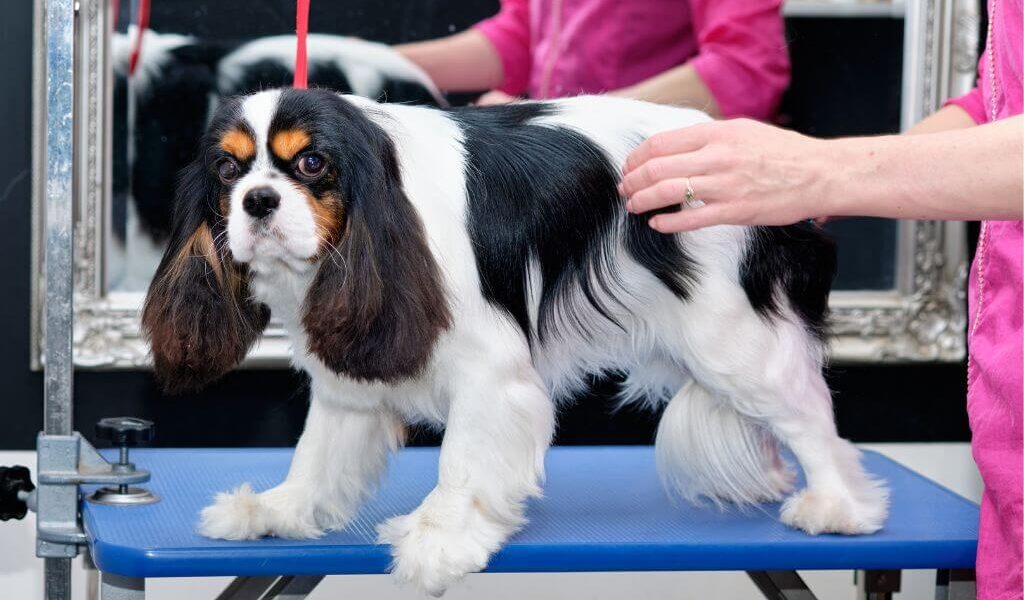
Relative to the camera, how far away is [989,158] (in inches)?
42.5

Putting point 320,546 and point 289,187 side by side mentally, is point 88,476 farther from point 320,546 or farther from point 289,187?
point 289,187

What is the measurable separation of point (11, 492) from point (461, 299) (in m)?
0.68

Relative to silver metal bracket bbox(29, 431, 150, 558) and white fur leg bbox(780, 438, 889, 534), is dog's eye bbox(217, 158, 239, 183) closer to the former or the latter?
silver metal bracket bbox(29, 431, 150, 558)

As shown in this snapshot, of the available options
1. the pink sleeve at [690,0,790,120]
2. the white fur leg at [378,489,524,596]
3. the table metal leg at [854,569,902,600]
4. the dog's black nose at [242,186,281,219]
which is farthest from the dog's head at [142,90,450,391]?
the pink sleeve at [690,0,790,120]

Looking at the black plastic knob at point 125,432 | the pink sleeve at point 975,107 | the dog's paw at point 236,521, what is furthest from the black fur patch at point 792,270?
the black plastic knob at point 125,432

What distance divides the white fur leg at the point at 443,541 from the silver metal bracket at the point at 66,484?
37cm

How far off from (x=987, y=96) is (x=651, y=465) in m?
0.71

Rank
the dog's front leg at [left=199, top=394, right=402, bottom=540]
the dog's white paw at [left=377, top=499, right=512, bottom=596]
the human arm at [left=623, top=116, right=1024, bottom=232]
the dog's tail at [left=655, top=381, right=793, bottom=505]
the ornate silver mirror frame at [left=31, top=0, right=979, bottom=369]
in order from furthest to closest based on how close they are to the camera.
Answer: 1. the ornate silver mirror frame at [left=31, top=0, right=979, bottom=369]
2. the dog's tail at [left=655, top=381, right=793, bottom=505]
3. the dog's front leg at [left=199, top=394, right=402, bottom=540]
4. the dog's white paw at [left=377, top=499, right=512, bottom=596]
5. the human arm at [left=623, top=116, right=1024, bottom=232]

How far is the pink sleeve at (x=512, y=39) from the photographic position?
83.4 inches

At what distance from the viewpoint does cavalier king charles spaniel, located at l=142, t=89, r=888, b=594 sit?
45.6 inches

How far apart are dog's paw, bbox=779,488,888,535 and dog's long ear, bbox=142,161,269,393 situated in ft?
2.22

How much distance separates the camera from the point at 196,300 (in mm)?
1238

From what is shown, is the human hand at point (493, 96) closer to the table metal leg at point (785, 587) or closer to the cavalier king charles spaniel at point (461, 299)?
the cavalier king charles spaniel at point (461, 299)

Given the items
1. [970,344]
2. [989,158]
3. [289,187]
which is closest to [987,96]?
[970,344]
